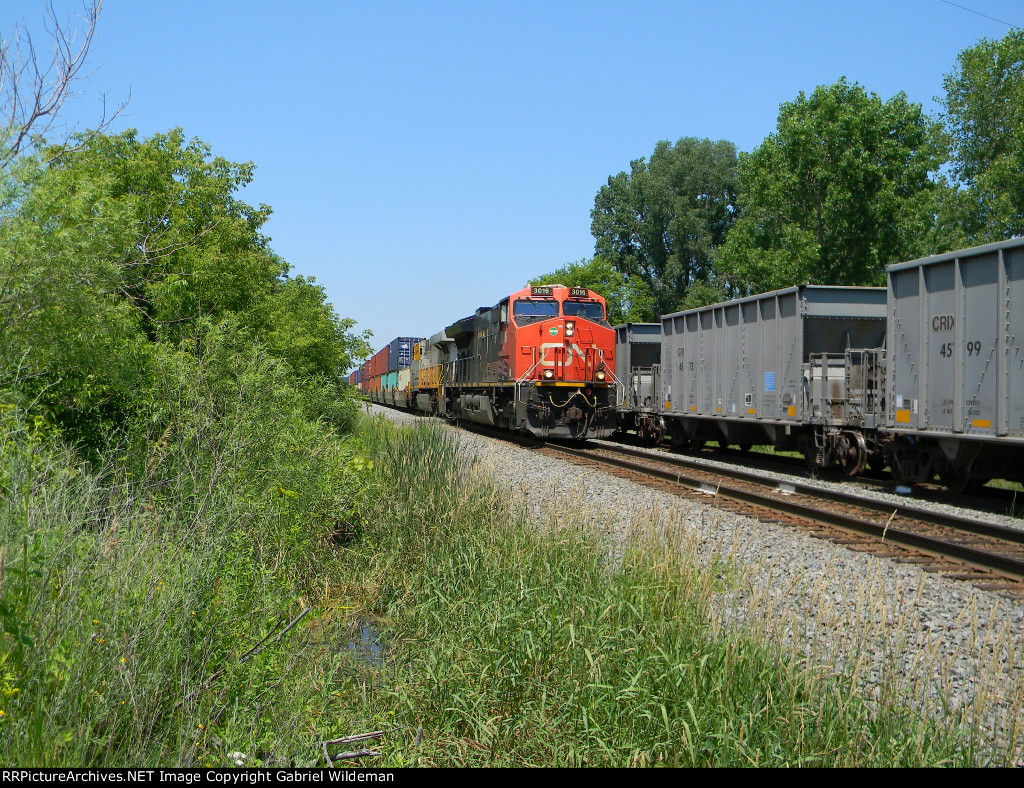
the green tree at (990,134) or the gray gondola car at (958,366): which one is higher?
the green tree at (990,134)

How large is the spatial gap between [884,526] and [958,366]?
355 centimetres

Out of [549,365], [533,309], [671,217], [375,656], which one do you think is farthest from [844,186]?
[375,656]

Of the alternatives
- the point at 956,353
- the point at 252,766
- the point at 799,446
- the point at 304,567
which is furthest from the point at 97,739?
the point at 799,446

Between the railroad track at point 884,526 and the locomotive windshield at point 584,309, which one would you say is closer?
the railroad track at point 884,526

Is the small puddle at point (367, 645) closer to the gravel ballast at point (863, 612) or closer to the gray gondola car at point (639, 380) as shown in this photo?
the gravel ballast at point (863, 612)

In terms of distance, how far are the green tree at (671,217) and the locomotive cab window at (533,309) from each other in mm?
40110

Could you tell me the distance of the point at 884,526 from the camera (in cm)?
857

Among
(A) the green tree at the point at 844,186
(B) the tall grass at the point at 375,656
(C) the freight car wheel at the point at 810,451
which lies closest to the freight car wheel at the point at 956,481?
(C) the freight car wheel at the point at 810,451

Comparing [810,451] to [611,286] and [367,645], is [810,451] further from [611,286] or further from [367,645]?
[611,286]

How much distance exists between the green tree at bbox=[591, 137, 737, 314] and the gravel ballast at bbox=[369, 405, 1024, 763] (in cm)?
5120

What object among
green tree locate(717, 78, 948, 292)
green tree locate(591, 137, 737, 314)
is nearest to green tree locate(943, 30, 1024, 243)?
green tree locate(717, 78, 948, 292)

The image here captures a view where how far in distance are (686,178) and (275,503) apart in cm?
5764

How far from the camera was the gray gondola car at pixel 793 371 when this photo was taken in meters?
13.7

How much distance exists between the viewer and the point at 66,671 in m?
3.39
